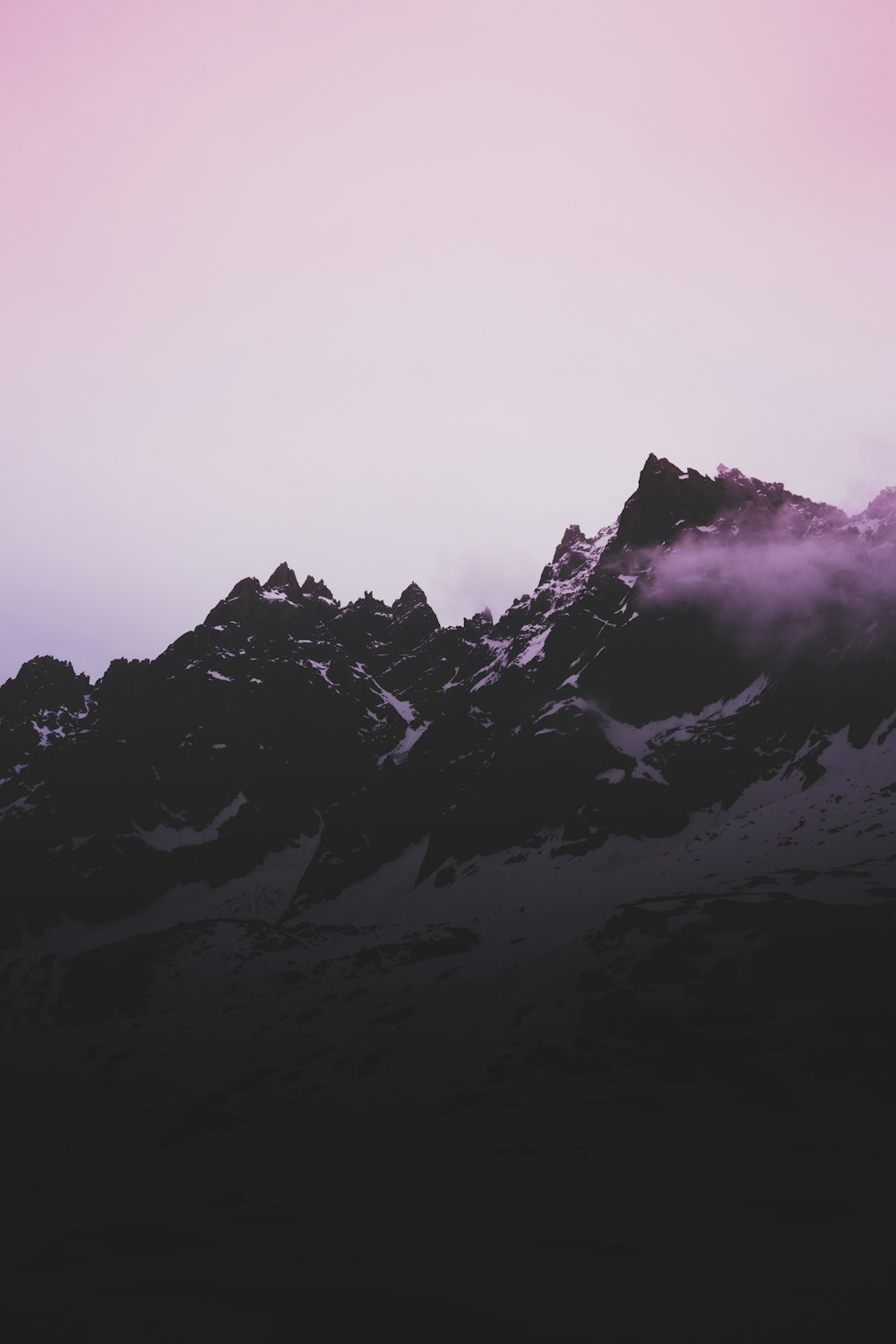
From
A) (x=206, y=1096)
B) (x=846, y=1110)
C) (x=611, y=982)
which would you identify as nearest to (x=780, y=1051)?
(x=846, y=1110)

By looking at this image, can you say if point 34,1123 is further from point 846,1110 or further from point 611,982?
point 846,1110

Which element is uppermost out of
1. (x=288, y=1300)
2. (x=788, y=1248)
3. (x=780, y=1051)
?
(x=288, y=1300)

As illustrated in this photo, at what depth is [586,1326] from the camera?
4781cm

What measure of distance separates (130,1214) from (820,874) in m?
106

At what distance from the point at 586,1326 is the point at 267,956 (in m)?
153

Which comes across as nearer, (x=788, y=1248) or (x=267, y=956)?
(x=788, y=1248)

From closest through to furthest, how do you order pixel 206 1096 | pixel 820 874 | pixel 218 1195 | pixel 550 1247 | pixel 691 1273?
pixel 691 1273
pixel 550 1247
pixel 218 1195
pixel 206 1096
pixel 820 874

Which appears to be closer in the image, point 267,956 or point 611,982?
point 611,982

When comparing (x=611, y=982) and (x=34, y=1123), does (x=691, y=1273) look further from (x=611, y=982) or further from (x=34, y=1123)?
(x=34, y=1123)

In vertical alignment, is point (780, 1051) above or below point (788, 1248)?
below

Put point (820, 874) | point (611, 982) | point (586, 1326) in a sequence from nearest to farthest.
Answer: point (586, 1326), point (611, 982), point (820, 874)

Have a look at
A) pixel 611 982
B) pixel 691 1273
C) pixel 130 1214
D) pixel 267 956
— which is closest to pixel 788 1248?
pixel 691 1273

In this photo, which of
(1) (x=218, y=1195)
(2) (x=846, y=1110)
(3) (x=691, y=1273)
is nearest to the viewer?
(3) (x=691, y=1273)

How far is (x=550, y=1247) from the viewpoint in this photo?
58.1 metres
